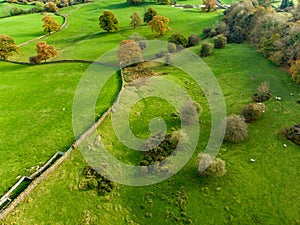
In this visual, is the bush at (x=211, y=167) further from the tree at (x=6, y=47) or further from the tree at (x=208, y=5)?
the tree at (x=208, y=5)

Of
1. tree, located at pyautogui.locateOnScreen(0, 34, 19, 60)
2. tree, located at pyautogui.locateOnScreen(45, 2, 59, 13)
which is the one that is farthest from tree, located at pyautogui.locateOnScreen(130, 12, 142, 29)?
tree, located at pyautogui.locateOnScreen(45, 2, 59, 13)

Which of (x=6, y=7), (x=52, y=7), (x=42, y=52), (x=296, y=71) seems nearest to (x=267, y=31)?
(x=296, y=71)

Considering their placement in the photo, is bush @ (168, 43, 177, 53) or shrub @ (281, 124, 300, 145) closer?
shrub @ (281, 124, 300, 145)

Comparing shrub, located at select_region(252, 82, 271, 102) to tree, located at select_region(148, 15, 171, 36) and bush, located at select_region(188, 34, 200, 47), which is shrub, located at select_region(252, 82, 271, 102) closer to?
bush, located at select_region(188, 34, 200, 47)

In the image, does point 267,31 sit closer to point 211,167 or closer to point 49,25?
point 211,167

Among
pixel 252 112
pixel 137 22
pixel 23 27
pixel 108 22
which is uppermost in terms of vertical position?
pixel 108 22
